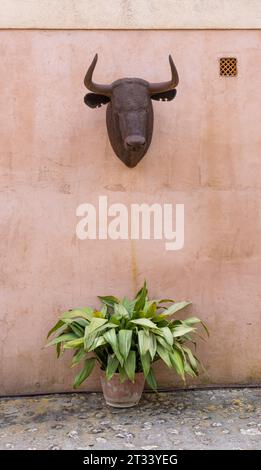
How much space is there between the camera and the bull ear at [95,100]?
4.16 metres

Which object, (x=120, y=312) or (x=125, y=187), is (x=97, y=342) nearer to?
(x=120, y=312)

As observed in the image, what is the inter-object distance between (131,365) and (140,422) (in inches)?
16.8

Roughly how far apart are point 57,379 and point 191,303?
1376mm

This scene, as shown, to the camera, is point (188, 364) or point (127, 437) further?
point (188, 364)

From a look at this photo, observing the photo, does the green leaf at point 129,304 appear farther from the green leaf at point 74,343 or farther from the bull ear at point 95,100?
the bull ear at point 95,100

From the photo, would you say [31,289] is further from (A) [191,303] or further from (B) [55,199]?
(A) [191,303]

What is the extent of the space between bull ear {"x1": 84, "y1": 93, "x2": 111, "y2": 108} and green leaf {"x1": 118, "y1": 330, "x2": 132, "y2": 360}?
1.94 m

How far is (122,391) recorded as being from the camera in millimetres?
3875

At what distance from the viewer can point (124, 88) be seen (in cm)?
409

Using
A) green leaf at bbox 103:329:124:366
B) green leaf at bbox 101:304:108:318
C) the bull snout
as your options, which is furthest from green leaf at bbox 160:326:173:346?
the bull snout

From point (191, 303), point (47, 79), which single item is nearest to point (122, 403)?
point (191, 303)

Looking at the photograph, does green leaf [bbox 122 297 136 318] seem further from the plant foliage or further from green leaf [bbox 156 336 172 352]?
green leaf [bbox 156 336 172 352]
